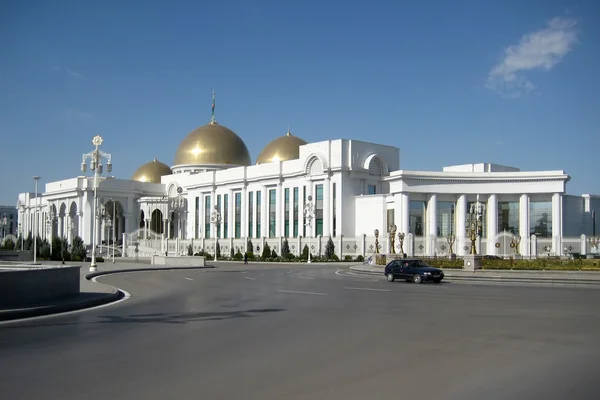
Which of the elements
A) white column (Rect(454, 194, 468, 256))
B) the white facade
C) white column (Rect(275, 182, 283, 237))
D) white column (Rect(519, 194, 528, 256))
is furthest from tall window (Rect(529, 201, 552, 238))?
white column (Rect(275, 182, 283, 237))

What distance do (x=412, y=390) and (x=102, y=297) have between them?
14099mm

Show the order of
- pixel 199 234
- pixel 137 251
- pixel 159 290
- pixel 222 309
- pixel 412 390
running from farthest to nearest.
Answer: pixel 199 234 < pixel 137 251 < pixel 159 290 < pixel 222 309 < pixel 412 390

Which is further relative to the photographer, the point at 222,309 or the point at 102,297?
the point at 102,297

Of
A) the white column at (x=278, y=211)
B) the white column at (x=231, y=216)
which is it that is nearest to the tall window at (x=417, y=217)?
the white column at (x=278, y=211)

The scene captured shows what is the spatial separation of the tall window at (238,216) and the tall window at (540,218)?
126 ft

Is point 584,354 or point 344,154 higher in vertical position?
point 344,154

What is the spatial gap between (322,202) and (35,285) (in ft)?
183

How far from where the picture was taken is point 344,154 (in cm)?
7019

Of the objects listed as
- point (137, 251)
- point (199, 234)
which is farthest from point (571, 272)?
point (199, 234)

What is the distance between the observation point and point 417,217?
63.0 meters

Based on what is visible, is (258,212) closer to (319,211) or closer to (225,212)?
(225,212)

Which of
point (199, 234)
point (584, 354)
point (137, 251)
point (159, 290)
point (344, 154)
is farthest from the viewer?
point (199, 234)

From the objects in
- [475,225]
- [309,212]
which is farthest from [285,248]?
[475,225]

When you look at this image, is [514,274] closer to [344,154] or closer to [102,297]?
[102,297]
